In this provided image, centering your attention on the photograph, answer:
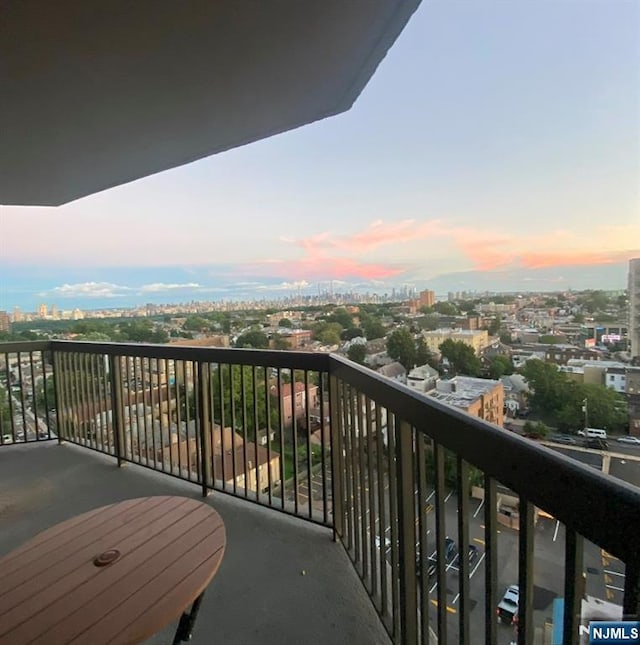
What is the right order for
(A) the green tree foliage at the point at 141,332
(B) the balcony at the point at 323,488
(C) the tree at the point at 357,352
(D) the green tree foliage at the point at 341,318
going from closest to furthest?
(B) the balcony at the point at 323,488 < (C) the tree at the point at 357,352 < (D) the green tree foliage at the point at 341,318 < (A) the green tree foliage at the point at 141,332

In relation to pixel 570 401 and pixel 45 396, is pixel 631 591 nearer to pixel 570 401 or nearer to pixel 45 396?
pixel 570 401

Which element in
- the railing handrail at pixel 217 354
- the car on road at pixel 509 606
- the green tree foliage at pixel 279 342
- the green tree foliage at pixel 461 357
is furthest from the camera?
the green tree foliage at pixel 279 342

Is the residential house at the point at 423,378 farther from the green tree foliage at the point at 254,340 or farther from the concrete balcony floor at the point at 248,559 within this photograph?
the green tree foliage at the point at 254,340

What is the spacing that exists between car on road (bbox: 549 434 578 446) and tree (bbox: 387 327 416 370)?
675mm

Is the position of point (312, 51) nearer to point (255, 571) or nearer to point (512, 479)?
point (512, 479)

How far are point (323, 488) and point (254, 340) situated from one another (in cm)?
117

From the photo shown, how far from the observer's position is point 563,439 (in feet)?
2.93

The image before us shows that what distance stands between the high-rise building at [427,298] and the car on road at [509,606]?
47.1 inches

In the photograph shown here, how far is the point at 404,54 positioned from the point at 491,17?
3.65 ft

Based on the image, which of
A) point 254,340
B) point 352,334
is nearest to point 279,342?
point 254,340

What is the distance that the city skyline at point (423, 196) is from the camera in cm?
127

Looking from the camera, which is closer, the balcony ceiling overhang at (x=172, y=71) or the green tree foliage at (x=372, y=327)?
the balcony ceiling overhang at (x=172, y=71)

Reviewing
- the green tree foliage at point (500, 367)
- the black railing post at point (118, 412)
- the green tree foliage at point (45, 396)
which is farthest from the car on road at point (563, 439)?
the green tree foliage at point (45, 396)

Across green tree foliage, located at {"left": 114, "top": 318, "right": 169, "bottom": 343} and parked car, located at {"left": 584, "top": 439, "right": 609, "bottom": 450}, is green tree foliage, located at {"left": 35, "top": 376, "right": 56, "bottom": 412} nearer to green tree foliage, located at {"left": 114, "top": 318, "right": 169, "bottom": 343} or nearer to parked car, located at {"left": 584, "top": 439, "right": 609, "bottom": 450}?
green tree foliage, located at {"left": 114, "top": 318, "right": 169, "bottom": 343}
